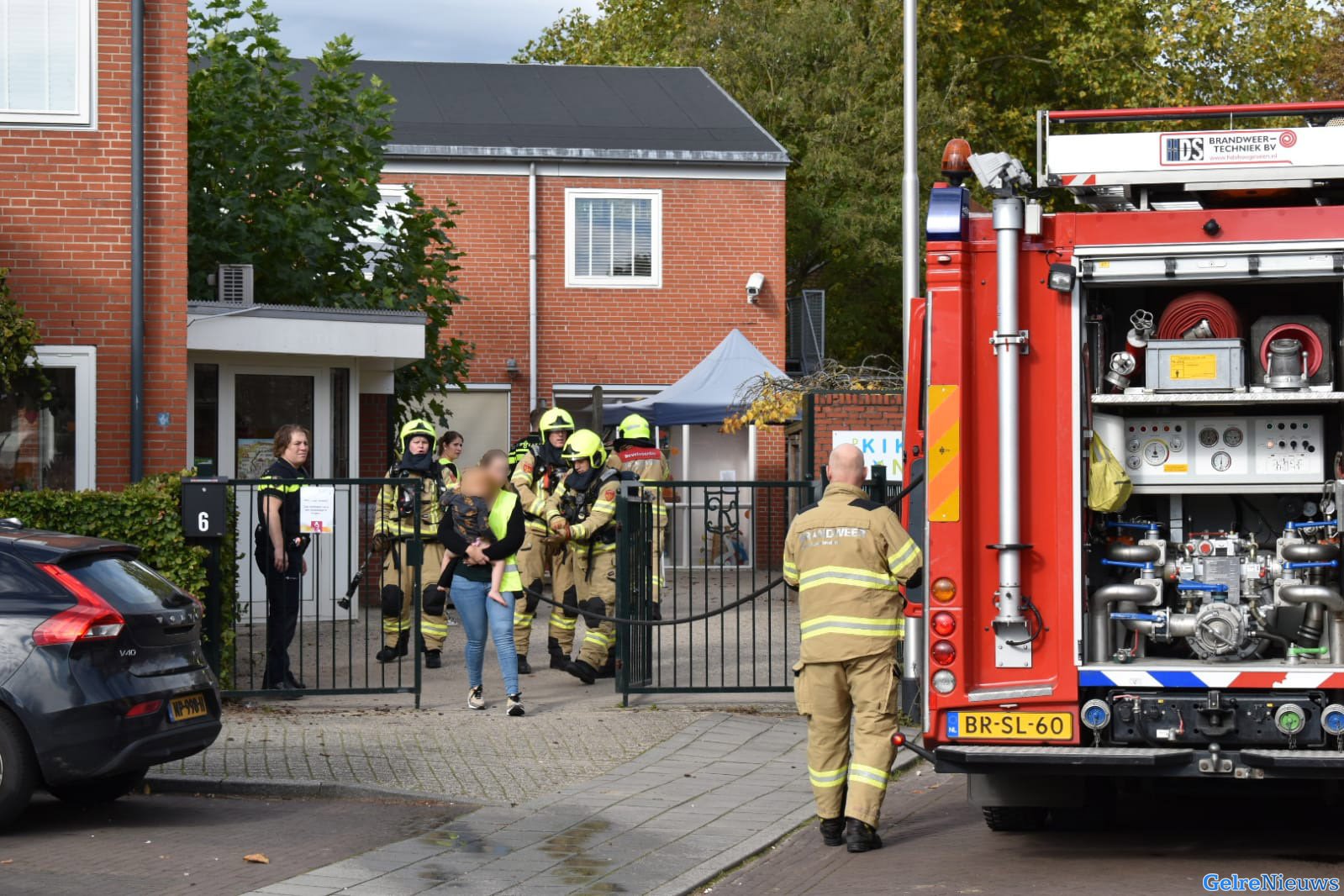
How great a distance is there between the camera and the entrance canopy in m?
22.3

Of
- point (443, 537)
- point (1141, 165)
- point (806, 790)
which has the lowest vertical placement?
point (806, 790)

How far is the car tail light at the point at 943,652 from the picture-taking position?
7215 mm

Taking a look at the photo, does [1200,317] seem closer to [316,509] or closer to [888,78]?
[316,509]

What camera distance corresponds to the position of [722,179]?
2625 cm

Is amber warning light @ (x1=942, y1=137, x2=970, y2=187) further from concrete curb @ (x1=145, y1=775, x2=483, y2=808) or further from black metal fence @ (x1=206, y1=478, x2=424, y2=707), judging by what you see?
black metal fence @ (x1=206, y1=478, x2=424, y2=707)

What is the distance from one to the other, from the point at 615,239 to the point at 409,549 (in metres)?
14.5

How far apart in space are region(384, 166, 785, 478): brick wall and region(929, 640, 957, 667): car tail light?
1911 cm

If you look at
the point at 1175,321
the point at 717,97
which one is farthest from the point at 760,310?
the point at 1175,321

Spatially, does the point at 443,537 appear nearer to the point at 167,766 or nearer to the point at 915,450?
the point at 167,766

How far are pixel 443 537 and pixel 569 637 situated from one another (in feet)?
7.73

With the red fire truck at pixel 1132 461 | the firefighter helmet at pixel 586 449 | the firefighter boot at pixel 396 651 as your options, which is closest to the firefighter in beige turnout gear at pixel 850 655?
the red fire truck at pixel 1132 461

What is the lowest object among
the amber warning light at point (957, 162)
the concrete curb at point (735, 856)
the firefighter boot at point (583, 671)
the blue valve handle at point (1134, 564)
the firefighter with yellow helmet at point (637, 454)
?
the concrete curb at point (735, 856)

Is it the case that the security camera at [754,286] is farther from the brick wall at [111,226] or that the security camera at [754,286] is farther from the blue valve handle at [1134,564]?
the blue valve handle at [1134,564]

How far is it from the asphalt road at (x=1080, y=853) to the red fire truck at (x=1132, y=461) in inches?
19.3
